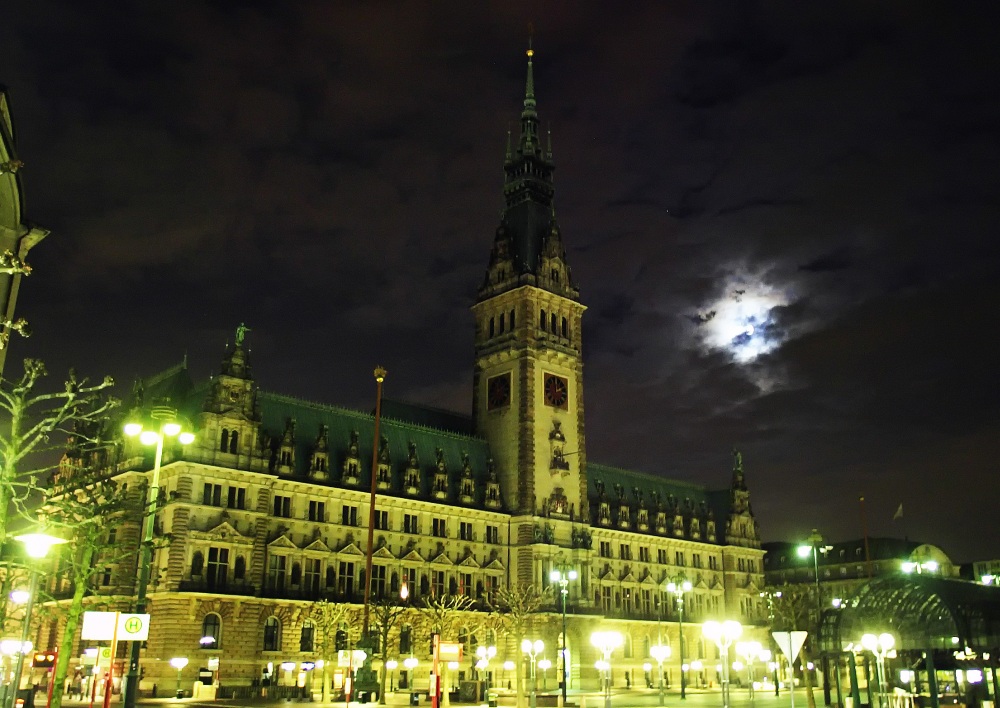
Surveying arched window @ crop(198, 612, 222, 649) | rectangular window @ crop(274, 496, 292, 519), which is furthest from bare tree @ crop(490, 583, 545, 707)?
arched window @ crop(198, 612, 222, 649)

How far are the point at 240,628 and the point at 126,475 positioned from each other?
58.0ft

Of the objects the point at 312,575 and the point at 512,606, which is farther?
the point at 512,606

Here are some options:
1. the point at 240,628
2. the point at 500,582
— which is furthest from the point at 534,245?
the point at 240,628

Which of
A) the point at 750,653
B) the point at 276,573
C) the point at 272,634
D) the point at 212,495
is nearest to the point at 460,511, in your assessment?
the point at 276,573

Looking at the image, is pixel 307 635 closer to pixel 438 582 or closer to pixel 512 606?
pixel 438 582

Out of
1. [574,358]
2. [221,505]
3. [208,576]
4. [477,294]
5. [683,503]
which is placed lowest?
[208,576]

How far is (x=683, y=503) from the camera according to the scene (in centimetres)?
13875

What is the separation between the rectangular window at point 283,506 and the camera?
3433 inches

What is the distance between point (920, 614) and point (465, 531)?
5663 cm

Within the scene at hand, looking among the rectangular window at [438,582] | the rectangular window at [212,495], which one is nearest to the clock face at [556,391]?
the rectangular window at [438,582]

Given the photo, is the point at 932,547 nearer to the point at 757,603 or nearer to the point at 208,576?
the point at 757,603

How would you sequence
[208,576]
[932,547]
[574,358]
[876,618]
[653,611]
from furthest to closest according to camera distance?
[932,547] < [653,611] < [574,358] < [208,576] < [876,618]

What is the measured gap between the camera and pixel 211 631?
78125 millimetres

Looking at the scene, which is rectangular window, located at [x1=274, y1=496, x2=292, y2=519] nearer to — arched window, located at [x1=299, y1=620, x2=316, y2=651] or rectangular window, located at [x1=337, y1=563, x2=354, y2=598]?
rectangular window, located at [x1=337, y1=563, x2=354, y2=598]
